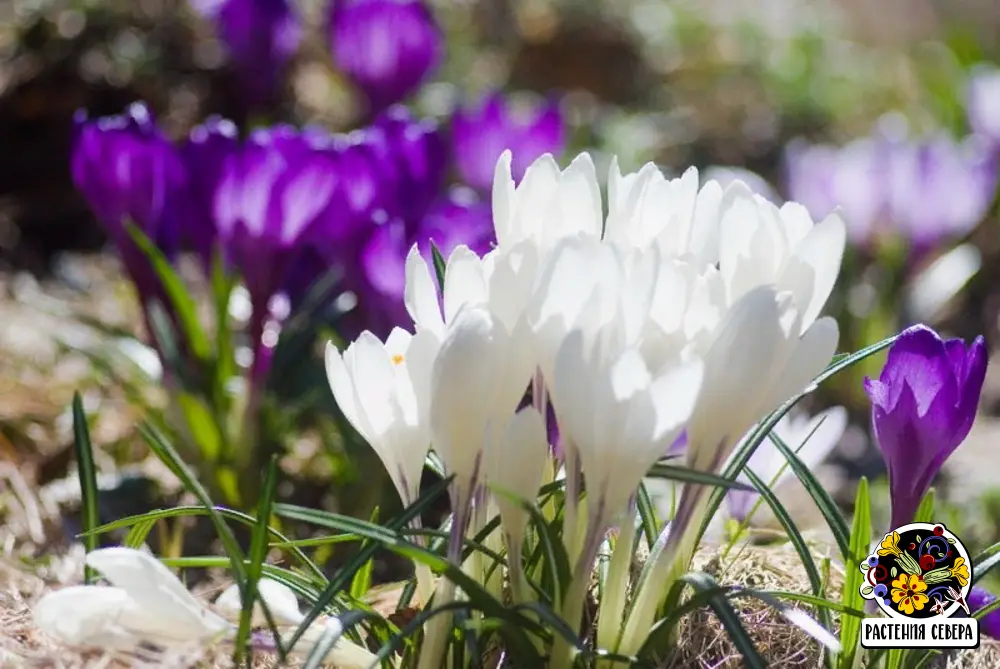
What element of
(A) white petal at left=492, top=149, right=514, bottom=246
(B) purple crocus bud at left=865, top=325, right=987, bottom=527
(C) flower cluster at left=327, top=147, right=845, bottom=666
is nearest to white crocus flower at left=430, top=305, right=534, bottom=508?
(C) flower cluster at left=327, top=147, right=845, bottom=666

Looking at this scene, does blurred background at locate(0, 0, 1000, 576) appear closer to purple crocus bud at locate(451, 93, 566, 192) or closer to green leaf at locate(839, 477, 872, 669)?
purple crocus bud at locate(451, 93, 566, 192)

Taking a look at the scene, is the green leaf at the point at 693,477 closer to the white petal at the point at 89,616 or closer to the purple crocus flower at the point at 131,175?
the white petal at the point at 89,616

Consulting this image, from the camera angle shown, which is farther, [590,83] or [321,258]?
[590,83]

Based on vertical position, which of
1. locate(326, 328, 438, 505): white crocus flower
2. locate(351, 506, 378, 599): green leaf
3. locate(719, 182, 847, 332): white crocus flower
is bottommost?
locate(351, 506, 378, 599): green leaf

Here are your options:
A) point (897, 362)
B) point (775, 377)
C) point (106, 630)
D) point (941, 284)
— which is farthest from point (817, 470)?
point (106, 630)

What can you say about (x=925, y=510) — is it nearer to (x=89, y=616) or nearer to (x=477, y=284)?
(x=477, y=284)

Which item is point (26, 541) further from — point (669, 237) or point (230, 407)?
point (669, 237)
